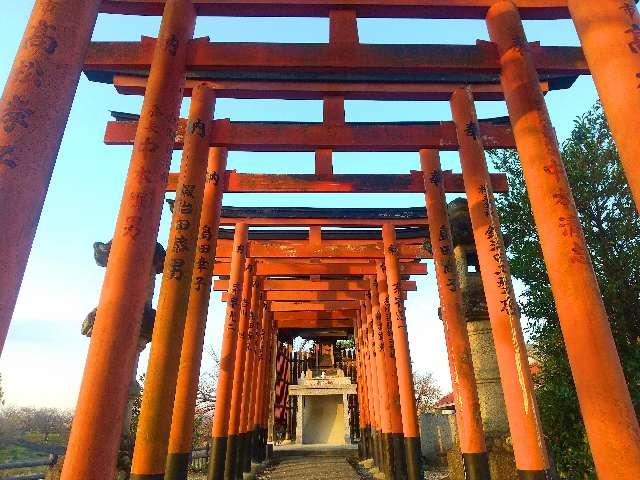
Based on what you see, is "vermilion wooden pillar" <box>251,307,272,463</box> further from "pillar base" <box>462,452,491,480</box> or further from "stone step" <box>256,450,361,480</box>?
"pillar base" <box>462,452,491,480</box>

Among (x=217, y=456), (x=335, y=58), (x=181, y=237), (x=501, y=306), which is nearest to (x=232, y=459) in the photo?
(x=217, y=456)

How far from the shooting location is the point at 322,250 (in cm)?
1149

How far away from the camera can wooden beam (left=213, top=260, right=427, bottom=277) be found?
12.7 m

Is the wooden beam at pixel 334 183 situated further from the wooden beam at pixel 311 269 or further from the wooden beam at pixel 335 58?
the wooden beam at pixel 311 269

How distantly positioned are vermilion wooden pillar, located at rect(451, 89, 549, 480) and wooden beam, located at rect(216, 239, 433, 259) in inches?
225

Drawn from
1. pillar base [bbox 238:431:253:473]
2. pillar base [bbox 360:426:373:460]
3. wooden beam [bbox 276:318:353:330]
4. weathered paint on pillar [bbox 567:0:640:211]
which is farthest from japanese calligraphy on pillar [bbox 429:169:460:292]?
wooden beam [bbox 276:318:353:330]

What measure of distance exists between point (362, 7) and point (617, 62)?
3024 mm

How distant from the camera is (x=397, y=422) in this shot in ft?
33.9

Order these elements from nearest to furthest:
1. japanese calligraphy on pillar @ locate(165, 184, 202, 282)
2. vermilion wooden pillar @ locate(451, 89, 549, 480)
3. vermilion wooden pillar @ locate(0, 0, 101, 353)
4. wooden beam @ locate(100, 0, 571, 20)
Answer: vermilion wooden pillar @ locate(0, 0, 101, 353)
vermilion wooden pillar @ locate(451, 89, 549, 480)
japanese calligraphy on pillar @ locate(165, 184, 202, 282)
wooden beam @ locate(100, 0, 571, 20)

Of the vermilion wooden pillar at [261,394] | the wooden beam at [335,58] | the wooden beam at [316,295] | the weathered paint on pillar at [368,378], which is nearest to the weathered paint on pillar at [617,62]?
the wooden beam at [335,58]

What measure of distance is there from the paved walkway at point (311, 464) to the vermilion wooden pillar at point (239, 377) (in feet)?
6.03

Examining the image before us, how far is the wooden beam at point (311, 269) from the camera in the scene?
41.6 feet

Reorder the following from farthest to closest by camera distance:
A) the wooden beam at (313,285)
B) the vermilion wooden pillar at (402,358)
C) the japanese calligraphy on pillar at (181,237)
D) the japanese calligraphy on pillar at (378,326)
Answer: the wooden beam at (313,285), the japanese calligraphy on pillar at (378,326), the vermilion wooden pillar at (402,358), the japanese calligraphy on pillar at (181,237)

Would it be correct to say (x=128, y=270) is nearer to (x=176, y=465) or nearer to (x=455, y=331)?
(x=176, y=465)
